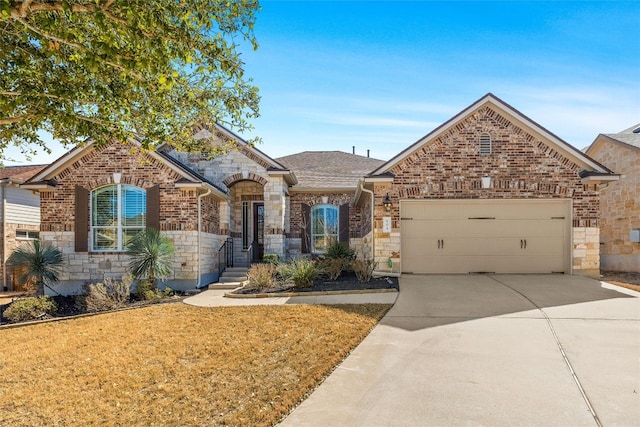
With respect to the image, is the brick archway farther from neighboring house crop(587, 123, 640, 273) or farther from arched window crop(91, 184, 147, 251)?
neighboring house crop(587, 123, 640, 273)

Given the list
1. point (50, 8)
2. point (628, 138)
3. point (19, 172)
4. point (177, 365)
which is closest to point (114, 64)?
point (50, 8)

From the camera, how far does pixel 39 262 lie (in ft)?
41.1

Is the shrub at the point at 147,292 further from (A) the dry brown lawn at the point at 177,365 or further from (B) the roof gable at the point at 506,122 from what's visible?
(B) the roof gable at the point at 506,122

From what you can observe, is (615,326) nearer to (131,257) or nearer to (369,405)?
(369,405)

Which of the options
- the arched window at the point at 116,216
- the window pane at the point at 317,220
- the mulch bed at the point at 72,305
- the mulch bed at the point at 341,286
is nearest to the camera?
the mulch bed at the point at 72,305

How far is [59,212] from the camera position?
13664mm

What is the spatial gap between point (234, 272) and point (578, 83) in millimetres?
11700

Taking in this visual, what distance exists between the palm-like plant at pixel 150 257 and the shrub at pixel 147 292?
0.18 metres

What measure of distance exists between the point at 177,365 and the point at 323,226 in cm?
1205

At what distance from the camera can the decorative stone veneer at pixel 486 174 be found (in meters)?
12.8

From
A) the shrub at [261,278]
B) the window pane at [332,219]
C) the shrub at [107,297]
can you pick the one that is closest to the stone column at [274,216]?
the window pane at [332,219]

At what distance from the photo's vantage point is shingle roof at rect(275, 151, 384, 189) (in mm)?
17984

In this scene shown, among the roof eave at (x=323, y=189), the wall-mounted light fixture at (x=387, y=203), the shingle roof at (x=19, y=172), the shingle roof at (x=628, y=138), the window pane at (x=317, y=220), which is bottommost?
the window pane at (x=317, y=220)

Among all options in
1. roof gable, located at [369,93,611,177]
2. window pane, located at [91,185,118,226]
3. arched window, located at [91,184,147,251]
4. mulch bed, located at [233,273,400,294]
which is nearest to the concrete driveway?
mulch bed, located at [233,273,400,294]
